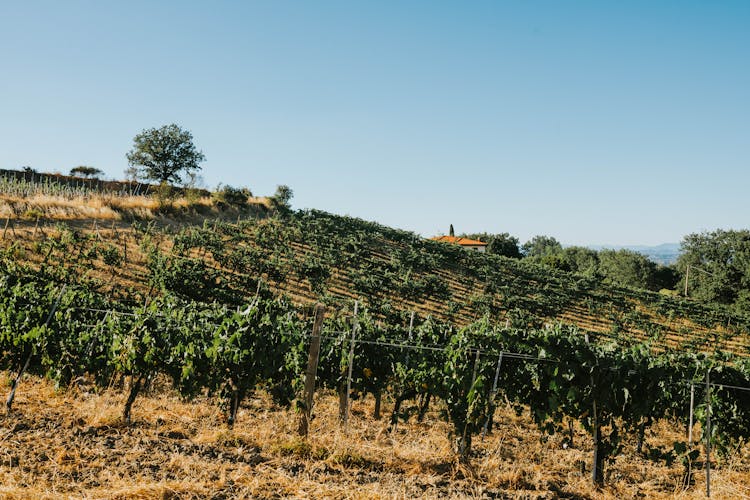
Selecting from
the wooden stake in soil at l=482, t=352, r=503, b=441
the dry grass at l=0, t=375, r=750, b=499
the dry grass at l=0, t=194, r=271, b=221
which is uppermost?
the dry grass at l=0, t=194, r=271, b=221

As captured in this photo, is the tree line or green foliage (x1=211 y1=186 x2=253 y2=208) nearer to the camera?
green foliage (x1=211 y1=186 x2=253 y2=208)

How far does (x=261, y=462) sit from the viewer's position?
17.7ft

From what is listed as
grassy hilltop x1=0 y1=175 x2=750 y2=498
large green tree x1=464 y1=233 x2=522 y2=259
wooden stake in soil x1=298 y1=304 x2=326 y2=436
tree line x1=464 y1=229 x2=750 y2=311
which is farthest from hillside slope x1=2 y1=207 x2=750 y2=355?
large green tree x1=464 y1=233 x2=522 y2=259

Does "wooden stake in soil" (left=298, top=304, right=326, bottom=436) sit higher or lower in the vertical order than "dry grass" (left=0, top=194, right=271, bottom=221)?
lower

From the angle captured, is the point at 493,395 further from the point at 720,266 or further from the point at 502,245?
the point at 502,245

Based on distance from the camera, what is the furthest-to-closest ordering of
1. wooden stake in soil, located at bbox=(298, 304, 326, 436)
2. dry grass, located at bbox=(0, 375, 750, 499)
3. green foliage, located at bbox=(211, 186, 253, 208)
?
green foliage, located at bbox=(211, 186, 253, 208)
wooden stake in soil, located at bbox=(298, 304, 326, 436)
dry grass, located at bbox=(0, 375, 750, 499)

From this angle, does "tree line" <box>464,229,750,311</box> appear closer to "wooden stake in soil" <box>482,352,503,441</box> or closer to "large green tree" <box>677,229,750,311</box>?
"large green tree" <box>677,229,750,311</box>

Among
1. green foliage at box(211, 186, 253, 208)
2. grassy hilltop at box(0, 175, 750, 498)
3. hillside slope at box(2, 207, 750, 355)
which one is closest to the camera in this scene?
grassy hilltop at box(0, 175, 750, 498)

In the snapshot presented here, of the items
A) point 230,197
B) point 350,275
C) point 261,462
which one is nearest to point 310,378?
point 261,462

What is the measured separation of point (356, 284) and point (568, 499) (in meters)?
20.9

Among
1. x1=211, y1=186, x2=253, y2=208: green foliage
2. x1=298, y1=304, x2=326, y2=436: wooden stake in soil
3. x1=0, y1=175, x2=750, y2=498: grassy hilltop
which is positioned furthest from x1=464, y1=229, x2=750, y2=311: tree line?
x1=298, y1=304, x2=326, y2=436: wooden stake in soil

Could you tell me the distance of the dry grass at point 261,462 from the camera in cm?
469

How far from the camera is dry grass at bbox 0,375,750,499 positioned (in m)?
4.69

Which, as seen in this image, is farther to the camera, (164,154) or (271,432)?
(164,154)
